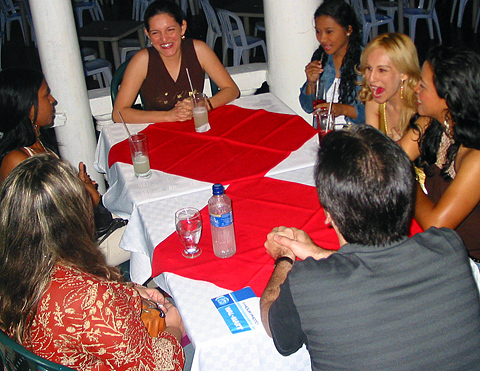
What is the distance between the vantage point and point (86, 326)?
4.10ft

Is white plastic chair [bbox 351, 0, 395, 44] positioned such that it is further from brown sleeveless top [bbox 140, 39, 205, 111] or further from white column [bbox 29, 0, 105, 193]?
white column [bbox 29, 0, 105, 193]

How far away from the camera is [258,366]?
1.34 m

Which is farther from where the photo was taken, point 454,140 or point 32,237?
point 454,140

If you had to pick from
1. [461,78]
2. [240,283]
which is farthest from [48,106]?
[461,78]

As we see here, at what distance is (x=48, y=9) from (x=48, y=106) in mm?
1114

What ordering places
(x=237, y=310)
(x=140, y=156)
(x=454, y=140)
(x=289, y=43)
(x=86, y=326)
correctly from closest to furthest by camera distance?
1. (x=86, y=326)
2. (x=237, y=310)
3. (x=454, y=140)
4. (x=140, y=156)
5. (x=289, y=43)

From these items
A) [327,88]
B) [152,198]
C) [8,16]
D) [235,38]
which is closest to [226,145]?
[152,198]

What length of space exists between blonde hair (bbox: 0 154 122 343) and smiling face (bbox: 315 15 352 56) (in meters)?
1.93

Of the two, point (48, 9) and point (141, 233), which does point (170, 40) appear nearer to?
point (48, 9)

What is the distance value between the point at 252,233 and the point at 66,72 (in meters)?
2.06

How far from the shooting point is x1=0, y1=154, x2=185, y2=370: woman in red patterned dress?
49.6 inches

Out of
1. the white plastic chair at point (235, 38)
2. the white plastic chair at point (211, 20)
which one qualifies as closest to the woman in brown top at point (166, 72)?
the white plastic chair at point (235, 38)

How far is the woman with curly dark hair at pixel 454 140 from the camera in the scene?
173 centimetres

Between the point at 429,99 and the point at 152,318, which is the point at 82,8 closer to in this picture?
the point at 429,99
